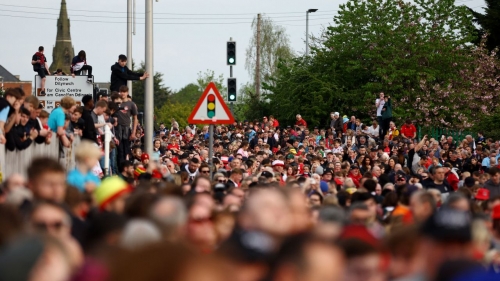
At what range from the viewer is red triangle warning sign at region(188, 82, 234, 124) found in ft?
53.3

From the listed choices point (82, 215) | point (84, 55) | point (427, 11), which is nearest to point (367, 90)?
point (427, 11)

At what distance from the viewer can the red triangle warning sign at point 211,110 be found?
16.2m

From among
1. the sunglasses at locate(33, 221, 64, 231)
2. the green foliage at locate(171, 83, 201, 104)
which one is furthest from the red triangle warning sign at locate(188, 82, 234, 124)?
the green foliage at locate(171, 83, 201, 104)

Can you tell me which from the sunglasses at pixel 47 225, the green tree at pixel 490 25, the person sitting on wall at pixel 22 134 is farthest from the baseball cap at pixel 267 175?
the green tree at pixel 490 25

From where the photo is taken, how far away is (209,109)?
1636 cm

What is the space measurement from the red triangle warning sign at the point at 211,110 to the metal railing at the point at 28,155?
6.14 feet

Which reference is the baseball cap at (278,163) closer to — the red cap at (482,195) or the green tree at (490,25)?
the red cap at (482,195)

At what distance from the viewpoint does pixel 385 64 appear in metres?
54.9

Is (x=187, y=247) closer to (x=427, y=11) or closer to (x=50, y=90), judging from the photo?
(x=50, y=90)

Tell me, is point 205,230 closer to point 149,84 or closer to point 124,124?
point 124,124

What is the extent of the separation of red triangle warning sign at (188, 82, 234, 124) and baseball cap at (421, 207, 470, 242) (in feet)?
37.7

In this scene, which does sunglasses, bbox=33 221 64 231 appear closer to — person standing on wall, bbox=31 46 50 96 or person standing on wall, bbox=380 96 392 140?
person standing on wall, bbox=31 46 50 96

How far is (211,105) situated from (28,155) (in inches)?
135

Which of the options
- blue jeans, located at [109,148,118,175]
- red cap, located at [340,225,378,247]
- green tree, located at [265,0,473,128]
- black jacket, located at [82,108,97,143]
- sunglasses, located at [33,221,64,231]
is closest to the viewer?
sunglasses, located at [33,221,64,231]
